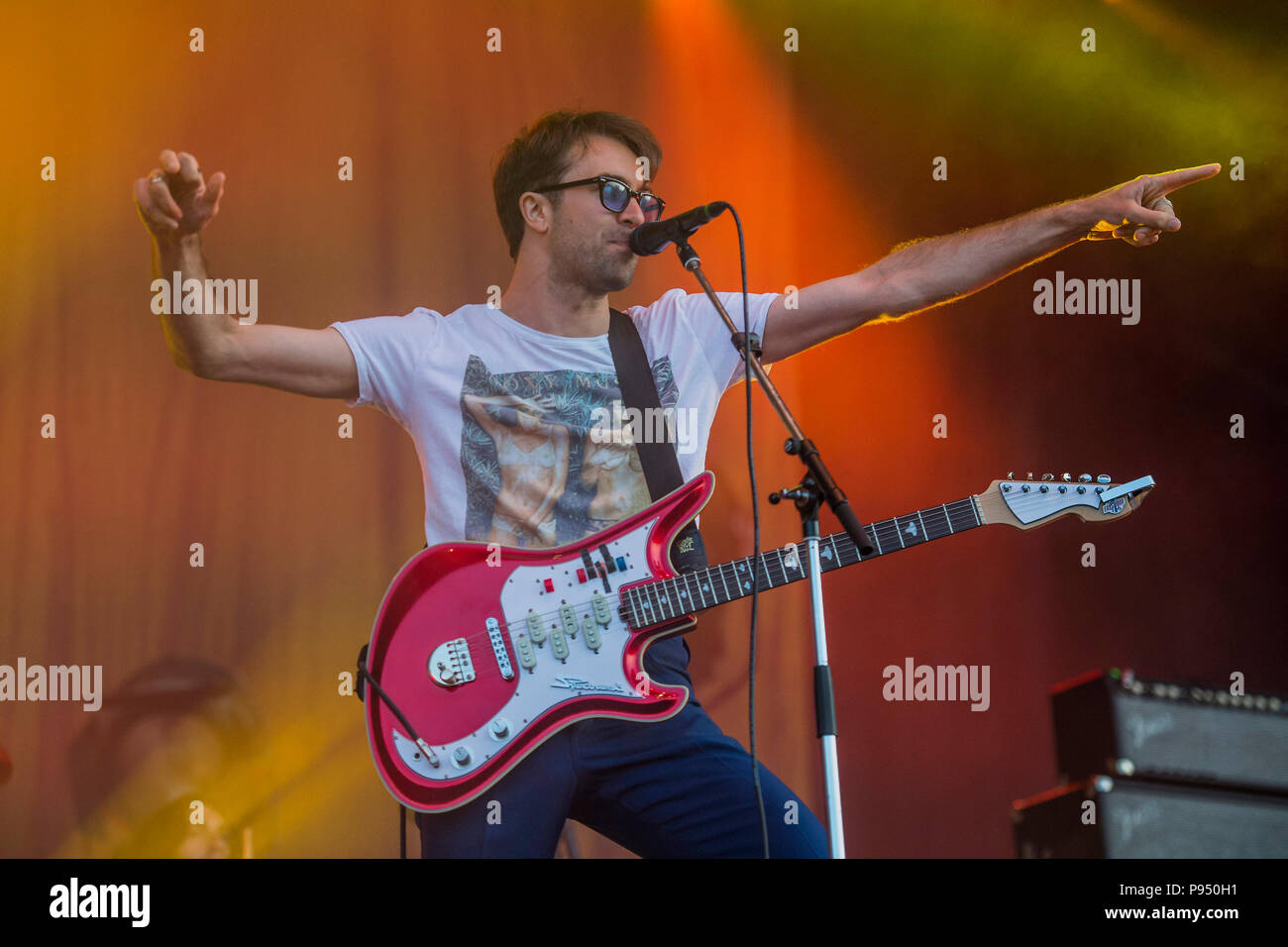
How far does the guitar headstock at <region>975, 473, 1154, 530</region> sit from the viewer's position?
2549mm

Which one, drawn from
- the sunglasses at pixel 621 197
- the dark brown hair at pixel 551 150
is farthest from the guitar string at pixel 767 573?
the dark brown hair at pixel 551 150

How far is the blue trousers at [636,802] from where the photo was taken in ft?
8.03

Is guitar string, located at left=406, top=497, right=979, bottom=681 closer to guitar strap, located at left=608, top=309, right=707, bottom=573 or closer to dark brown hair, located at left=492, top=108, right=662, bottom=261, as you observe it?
guitar strap, located at left=608, top=309, right=707, bottom=573

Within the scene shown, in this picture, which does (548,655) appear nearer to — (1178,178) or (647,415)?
(647,415)

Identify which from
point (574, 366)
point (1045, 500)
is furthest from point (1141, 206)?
point (574, 366)

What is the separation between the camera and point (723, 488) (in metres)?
3.81

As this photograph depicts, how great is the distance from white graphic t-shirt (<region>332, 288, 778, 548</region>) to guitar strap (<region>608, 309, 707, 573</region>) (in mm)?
21

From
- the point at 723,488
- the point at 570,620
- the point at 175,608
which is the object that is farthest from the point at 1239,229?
the point at 175,608

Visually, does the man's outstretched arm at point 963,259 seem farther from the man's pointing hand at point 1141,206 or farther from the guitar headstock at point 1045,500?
the guitar headstock at point 1045,500

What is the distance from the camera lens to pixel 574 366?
293 cm

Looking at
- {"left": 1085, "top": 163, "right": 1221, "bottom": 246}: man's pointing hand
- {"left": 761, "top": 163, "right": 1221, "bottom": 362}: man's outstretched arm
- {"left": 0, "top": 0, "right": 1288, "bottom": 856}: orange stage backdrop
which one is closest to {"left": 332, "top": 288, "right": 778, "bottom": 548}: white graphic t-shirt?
{"left": 761, "top": 163, "right": 1221, "bottom": 362}: man's outstretched arm

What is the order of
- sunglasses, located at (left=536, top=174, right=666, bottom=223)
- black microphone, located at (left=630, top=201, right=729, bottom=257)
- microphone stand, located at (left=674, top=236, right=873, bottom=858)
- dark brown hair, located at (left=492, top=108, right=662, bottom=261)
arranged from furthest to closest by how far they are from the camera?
dark brown hair, located at (left=492, top=108, right=662, bottom=261) → sunglasses, located at (left=536, top=174, right=666, bottom=223) → black microphone, located at (left=630, top=201, right=729, bottom=257) → microphone stand, located at (left=674, top=236, right=873, bottom=858)

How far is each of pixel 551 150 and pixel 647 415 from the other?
32.7 inches

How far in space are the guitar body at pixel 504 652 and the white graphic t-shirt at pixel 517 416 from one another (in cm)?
19
